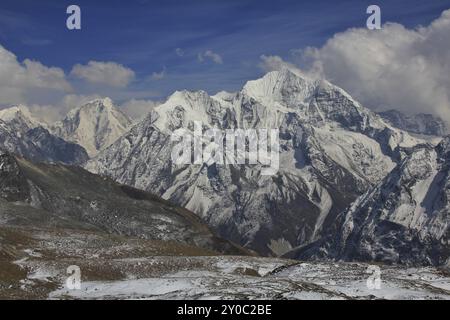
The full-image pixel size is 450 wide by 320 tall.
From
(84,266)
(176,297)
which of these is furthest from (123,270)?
(176,297)

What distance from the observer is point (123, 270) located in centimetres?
10044

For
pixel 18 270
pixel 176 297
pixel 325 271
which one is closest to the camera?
pixel 176 297

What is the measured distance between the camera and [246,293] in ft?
238

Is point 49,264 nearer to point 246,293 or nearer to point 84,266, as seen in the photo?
point 84,266

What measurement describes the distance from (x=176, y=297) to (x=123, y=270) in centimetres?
3214

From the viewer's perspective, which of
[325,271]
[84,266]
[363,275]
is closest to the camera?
[84,266]
